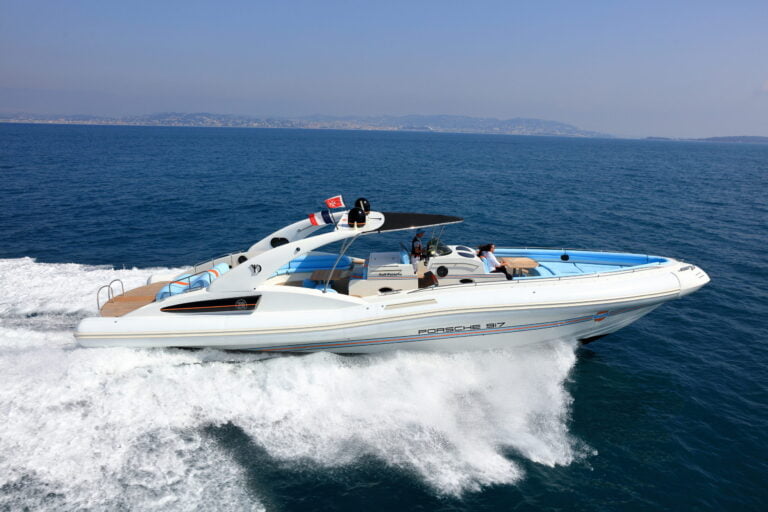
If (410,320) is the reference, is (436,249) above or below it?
above

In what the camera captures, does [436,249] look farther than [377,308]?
Yes

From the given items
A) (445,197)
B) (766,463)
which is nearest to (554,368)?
(766,463)

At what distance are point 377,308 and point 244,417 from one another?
3.37 metres

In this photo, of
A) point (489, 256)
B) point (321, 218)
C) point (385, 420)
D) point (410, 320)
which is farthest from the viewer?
point (489, 256)

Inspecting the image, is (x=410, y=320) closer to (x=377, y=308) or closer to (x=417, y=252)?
(x=377, y=308)

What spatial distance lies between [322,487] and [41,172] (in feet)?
155

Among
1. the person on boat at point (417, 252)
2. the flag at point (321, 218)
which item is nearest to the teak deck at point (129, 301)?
the flag at point (321, 218)

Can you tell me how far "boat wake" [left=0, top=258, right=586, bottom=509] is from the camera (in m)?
6.90

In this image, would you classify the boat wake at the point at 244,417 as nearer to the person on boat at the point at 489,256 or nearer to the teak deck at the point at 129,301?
the teak deck at the point at 129,301

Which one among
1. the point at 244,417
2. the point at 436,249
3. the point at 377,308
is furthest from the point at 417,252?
the point at 244,417

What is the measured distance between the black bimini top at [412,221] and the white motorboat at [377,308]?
23 mm

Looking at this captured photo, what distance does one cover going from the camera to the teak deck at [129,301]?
32.8ft

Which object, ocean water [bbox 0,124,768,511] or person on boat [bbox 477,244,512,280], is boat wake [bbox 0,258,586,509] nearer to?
ocean water [bbox 0,124,768,511]

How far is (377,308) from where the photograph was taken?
9.72 metres
